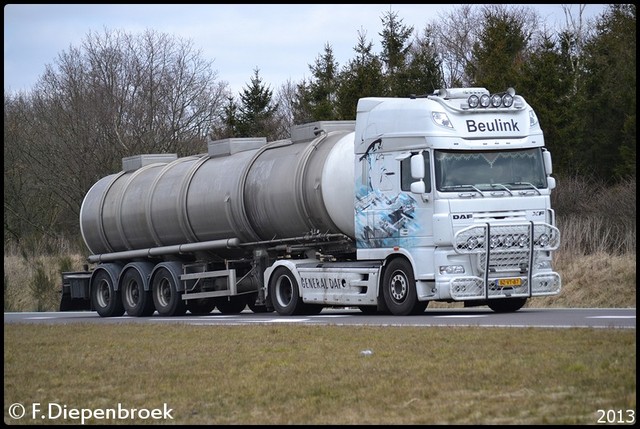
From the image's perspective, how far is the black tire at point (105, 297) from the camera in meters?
28.9

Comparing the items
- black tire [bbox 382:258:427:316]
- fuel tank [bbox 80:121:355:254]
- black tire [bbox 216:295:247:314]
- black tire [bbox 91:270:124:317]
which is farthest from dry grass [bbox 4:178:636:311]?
black tire [bbox 91:270:124:317]

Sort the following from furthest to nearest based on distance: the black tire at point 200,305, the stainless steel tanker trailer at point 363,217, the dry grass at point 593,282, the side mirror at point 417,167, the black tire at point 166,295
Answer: the black tire at point 200,305 < the black tire at point 166,295 < the dry grass at point 593,282 < the stainless steel tanker trailer at point 363,217 < the side mirror at point 417,167

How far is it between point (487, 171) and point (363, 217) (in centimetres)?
245

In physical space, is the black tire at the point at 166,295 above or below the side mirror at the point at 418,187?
below

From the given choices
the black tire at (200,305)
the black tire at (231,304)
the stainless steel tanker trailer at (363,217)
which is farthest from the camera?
the black tire at (231,304)

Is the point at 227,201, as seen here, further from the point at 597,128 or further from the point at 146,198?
the point at 597,128

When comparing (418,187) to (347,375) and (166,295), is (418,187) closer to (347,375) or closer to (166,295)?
(166,295)

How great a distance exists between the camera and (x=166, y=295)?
2784cm

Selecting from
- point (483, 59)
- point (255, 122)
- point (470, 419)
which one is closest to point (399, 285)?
point (470, 419)

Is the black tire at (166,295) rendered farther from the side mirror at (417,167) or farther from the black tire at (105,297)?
the side mirror at (417,167)

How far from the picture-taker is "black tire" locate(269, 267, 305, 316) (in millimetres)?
24172

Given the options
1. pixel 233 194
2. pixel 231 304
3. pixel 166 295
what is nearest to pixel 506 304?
pixel 233 194

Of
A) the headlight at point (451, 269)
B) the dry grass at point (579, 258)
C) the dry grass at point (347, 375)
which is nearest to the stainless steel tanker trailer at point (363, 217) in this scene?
the headlight at point (451, 269)

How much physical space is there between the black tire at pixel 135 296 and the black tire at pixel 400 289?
7618mm
